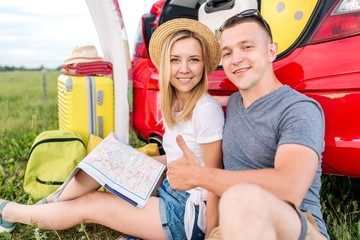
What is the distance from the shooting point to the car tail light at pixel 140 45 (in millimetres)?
3172

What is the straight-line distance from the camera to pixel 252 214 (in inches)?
48.6

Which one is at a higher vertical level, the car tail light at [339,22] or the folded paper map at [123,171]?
the car tail light at [339,22]

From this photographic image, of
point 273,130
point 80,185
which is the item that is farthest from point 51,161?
point 273,130

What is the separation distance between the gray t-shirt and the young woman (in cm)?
13

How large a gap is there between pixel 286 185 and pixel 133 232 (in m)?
1.08

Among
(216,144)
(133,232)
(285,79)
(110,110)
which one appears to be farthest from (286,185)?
(110,110)

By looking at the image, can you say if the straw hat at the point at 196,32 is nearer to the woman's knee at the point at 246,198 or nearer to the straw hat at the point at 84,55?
the woman's knee at the point at 246,198

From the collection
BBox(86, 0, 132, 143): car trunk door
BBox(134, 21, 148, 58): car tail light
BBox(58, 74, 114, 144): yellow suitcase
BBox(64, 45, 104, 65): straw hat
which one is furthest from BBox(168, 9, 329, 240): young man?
BBox(64, 45, 104, 65): straw hat

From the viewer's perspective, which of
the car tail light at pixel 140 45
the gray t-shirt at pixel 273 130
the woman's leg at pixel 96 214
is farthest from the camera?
the car tail light at pixel 140 45

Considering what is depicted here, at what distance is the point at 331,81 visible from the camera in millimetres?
1953

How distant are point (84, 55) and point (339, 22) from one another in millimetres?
2203

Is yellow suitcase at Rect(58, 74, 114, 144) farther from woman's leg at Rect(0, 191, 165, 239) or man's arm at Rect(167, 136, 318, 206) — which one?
man's arm at Rect(167, 136, 318, 206)

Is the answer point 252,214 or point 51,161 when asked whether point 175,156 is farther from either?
point 51,161

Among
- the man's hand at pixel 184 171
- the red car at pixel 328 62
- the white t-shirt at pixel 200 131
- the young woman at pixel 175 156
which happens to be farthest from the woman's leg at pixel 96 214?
the red car at pixel 328 62
